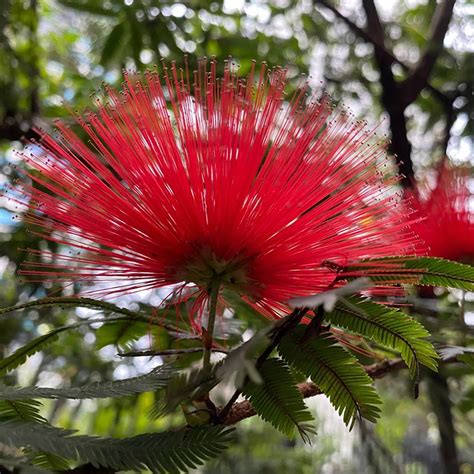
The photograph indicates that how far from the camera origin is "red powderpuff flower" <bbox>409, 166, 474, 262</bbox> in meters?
1.81

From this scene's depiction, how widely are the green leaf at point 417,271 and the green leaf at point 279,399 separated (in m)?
0.19

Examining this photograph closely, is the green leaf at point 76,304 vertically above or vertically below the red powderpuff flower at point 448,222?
below

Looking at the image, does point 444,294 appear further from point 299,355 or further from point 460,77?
point 460,77

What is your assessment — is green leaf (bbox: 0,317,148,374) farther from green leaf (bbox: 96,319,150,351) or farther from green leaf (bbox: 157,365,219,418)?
green leaf (bbox: 157,365,219,418)

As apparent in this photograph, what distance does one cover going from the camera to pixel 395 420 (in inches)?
143

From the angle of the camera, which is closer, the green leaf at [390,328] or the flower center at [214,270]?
the green leaf at [390,328]

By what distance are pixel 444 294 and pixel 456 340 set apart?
36cm

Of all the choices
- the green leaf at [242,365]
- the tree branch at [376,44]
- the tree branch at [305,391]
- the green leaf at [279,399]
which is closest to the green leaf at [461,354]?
the tree branch at [305,391]

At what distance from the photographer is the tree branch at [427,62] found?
2.72 metres

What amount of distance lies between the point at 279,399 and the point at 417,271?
11.4 inches

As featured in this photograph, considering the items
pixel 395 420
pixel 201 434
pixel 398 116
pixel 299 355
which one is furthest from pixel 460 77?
pixel 201 434

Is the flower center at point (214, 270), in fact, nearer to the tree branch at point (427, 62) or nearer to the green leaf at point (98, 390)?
the green leaf at point (98, 390)

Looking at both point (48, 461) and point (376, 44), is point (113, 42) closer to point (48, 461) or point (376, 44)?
point (376, 44)

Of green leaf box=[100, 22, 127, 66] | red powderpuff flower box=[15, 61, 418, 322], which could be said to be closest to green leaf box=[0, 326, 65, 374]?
red powderpuff flower box=[15, 61, 418, 322]
